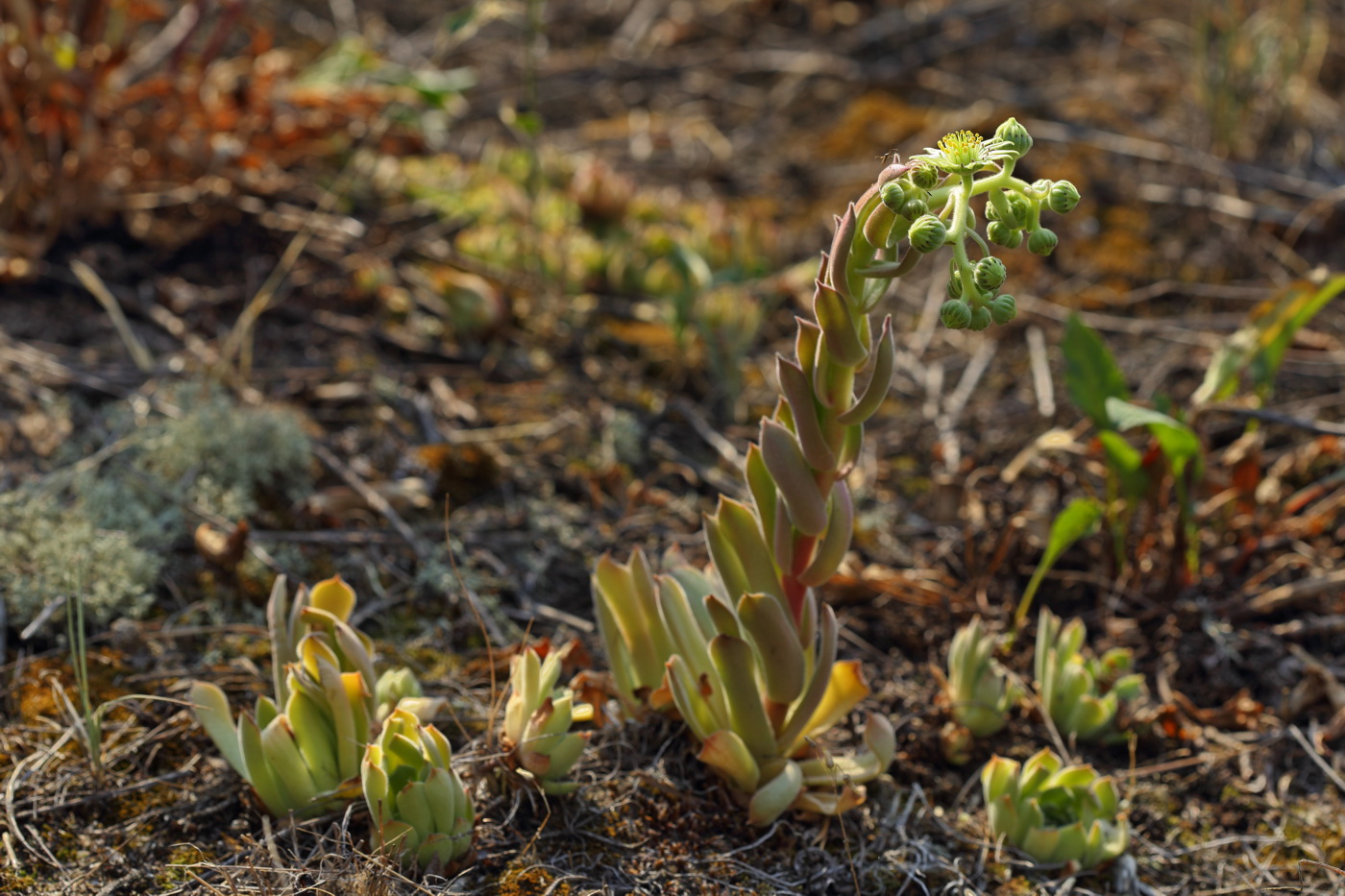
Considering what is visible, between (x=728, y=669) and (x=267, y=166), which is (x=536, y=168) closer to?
(x=267, y=166)

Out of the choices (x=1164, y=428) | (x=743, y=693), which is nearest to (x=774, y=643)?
(x=743, y=693)

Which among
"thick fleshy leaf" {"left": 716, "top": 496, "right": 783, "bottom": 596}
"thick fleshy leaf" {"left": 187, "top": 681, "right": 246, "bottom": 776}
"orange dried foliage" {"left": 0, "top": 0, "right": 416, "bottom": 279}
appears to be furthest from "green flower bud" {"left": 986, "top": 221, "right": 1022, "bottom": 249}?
"orange dried foliage" {"left": 0, "top": 0, "right": 416, "bottom": 279}

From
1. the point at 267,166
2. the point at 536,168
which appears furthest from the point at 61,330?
the point at 536,168

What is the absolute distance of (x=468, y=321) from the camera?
3.26m

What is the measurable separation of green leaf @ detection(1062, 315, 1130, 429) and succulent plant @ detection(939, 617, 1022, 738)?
1.88 ft

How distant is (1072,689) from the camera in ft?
7.04

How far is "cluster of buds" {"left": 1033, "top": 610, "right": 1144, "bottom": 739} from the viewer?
213 centimetres

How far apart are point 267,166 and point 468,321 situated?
3.32ft

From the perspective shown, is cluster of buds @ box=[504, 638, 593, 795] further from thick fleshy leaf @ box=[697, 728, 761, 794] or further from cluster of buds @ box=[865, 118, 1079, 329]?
cluster of buds @ box=[865, 118, 1079, 329]

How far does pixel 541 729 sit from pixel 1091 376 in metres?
1.40

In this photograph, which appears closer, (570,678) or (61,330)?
(570,678)

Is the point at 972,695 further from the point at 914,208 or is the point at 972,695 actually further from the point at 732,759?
the point at 914,208

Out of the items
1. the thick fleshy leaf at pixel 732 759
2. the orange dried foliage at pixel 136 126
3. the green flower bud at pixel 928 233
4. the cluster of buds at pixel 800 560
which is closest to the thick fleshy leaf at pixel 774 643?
the cluster of buds at pixel 800 560

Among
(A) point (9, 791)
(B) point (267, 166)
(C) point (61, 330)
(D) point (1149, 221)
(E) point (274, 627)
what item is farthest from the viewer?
(D) point (1149, 221)
